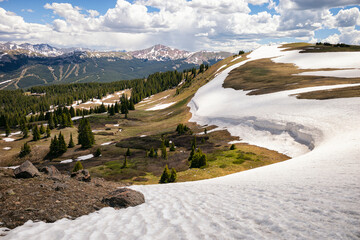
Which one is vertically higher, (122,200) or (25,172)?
(25,172)

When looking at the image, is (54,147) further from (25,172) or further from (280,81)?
(280,81)

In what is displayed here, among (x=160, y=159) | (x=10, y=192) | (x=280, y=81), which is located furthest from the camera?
(x=280, y=81)

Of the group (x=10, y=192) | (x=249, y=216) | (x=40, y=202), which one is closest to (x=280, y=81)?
(x=249, y=216)

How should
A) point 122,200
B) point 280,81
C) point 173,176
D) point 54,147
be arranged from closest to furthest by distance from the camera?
point 122,200 → point 173,176 → point 54,147 → point 280,81

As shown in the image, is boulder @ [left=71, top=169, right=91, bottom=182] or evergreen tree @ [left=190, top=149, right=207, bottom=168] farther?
evergreen tree @ [left=190, top=149, right=207, bottom=168]

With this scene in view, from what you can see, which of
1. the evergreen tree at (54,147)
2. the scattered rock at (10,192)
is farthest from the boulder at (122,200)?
the evergreen tree at (54,147)

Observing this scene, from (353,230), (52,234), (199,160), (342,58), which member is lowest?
(199,160)

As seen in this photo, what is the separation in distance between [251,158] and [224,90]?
56.3 meters

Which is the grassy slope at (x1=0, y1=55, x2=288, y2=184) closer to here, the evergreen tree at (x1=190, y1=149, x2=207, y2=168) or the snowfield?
the evergreen tree at (x1=190, y1=149, x2=207, y2=168)

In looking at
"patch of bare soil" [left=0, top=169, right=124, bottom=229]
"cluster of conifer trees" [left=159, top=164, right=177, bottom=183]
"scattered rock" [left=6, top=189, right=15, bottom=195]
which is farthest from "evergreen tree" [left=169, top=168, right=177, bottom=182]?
"scattered rock" [left=6, top=189, right=15, bottom=195]

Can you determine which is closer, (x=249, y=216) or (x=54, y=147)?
(x=249, y=216)

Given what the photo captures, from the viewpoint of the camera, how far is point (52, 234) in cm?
730

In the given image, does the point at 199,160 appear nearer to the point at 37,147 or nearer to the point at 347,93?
the point at 347,93

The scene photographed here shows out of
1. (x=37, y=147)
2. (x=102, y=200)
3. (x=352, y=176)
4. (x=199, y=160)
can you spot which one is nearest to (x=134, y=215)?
(x=102, y=200)
